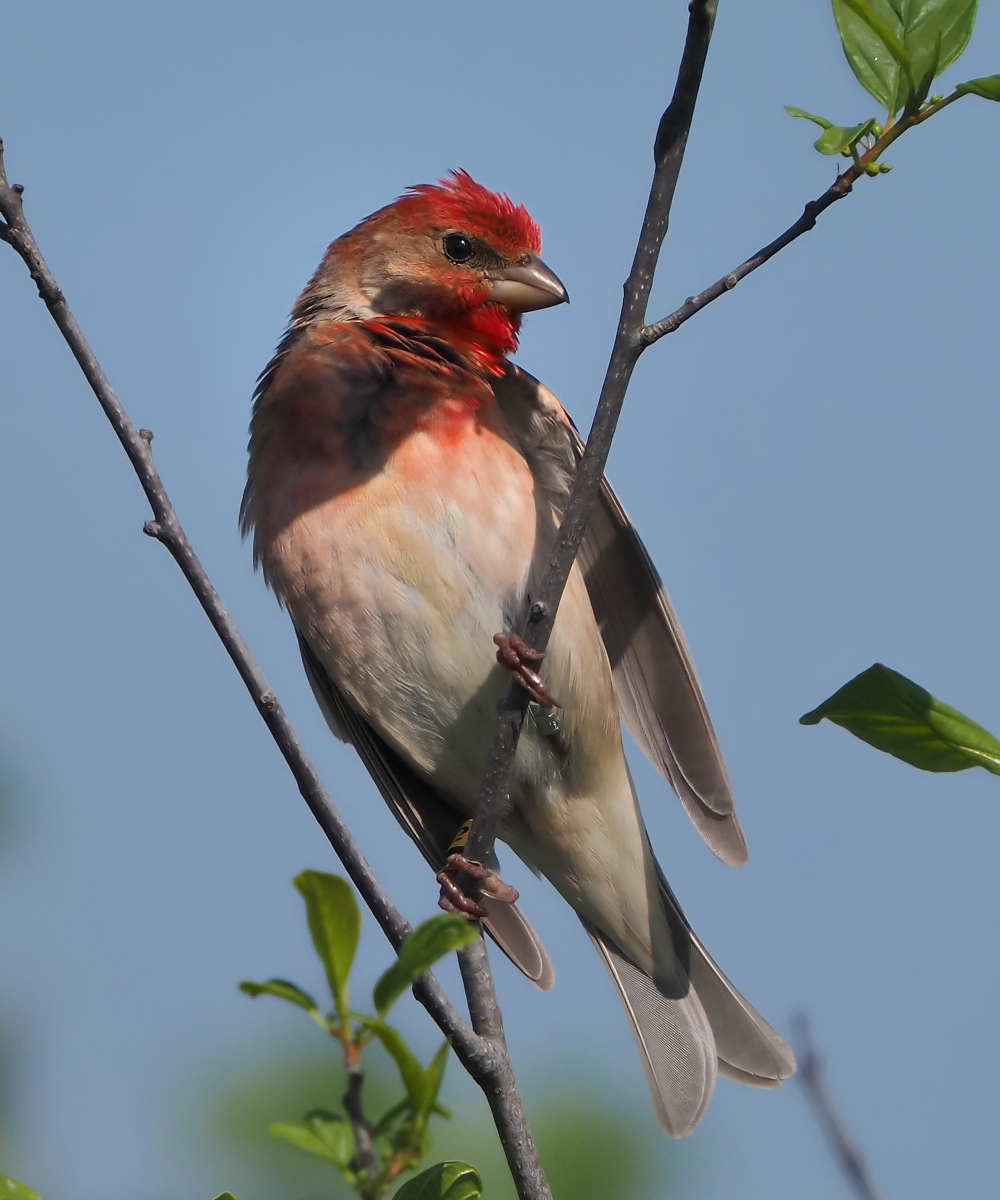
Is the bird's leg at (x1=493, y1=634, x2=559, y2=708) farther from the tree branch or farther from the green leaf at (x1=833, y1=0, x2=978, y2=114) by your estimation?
the green leaf at (x1=833, y1=0, x2=978, y2=114)

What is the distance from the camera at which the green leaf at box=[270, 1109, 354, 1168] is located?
7.89 ft

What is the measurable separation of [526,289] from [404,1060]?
3.78 m

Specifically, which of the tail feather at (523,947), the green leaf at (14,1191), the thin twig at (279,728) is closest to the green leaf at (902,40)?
the thin twig at (279,728)

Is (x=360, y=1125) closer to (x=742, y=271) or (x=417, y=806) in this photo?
(x=742, y=271)

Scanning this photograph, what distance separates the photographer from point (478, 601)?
4.87 m

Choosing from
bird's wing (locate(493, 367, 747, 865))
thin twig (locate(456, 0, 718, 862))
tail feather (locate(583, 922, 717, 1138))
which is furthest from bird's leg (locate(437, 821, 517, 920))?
tail feather (locate(583, 922, 717, 1138))

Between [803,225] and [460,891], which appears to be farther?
[460,891]

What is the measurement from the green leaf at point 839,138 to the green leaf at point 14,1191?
8.00 feet

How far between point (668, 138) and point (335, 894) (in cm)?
174

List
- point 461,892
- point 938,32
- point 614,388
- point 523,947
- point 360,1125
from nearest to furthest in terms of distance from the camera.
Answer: point 360,1125
point 938,32
point 614,388
point 461,892
point 523,947

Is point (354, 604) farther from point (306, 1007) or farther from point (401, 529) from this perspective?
point (306, 1007)

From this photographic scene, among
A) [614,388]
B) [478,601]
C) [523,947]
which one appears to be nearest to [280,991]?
[614,388]

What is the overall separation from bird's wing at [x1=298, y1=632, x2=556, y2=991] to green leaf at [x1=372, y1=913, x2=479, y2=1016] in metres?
3.03

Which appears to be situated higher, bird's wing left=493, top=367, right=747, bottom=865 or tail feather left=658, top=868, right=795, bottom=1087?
bird's wing left=493, top=367, right=747, bottom=865
